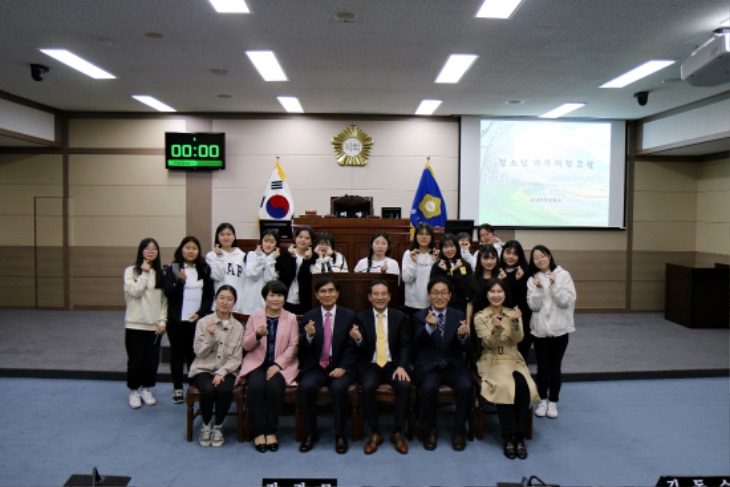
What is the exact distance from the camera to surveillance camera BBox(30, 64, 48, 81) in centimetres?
554

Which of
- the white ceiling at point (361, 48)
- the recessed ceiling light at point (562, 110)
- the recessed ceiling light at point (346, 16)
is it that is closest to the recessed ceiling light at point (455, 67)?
the white ceiling at point (361, 48)

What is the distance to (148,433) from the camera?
3.83 metres

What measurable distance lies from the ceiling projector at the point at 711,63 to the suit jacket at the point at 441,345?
260 cm

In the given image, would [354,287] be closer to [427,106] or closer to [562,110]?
[427,106]

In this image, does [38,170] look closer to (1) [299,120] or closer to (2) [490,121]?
(1) [299,120]

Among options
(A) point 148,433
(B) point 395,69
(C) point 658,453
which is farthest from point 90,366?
(C) point 658,453

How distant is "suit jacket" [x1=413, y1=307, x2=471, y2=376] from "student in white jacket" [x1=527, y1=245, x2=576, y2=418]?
687 mm

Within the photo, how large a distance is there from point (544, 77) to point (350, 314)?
3.73 meters

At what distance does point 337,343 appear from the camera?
3.83m

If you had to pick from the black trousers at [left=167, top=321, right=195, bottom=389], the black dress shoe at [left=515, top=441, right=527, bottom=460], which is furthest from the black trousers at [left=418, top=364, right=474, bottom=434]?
the black trousers at [left=167, top=321, right=195, bottom=389]

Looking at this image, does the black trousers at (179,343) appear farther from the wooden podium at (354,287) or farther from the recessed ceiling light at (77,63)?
the recessed ceiling light at (77,63)

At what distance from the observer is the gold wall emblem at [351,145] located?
8109 mm

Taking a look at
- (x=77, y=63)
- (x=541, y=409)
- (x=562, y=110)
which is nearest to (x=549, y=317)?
(x=541, y=409)

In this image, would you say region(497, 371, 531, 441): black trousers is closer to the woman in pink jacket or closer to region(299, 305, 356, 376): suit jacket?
region(299, 305, 356, 376): suit jacket
